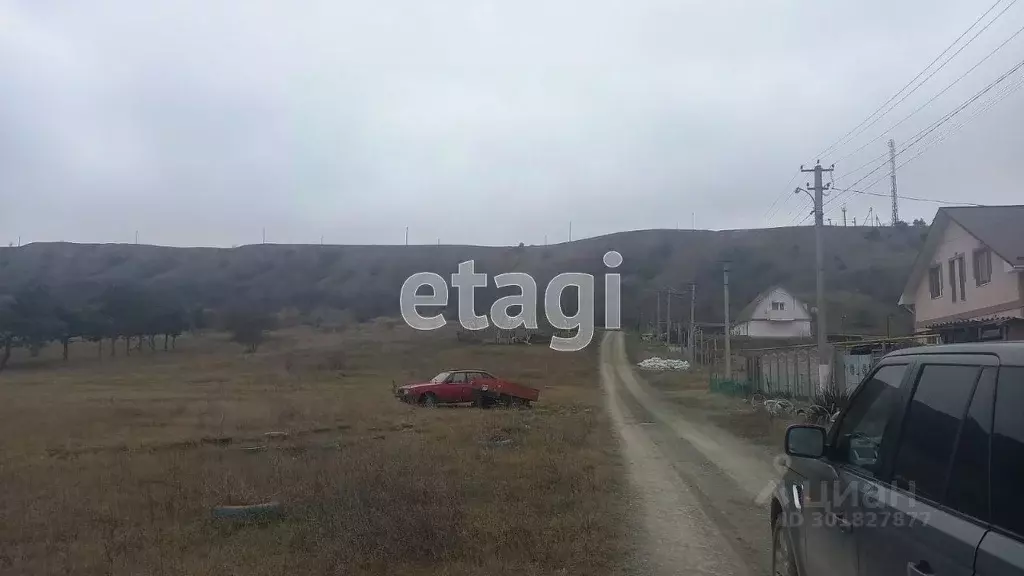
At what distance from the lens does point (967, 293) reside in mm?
26328

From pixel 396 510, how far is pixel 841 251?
96.1 m

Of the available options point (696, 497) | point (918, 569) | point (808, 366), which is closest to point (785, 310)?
point (808, 366)

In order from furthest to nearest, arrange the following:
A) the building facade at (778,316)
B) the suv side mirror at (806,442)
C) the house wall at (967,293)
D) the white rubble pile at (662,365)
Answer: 1. the building facade at (778,316)
2. the white rubble pile at (662,365)
3. the house wall at (967,293)
4. the suv side mirror at (806,442)

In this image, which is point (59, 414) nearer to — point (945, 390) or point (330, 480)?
point (330, 480)

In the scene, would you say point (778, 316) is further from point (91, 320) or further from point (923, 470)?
point (923, 470)

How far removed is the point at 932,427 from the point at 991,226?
84.3 feet

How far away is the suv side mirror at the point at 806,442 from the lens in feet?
14.7

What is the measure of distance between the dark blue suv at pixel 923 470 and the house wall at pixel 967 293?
860 inches

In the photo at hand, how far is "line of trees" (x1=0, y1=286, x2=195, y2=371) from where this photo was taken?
61594mm

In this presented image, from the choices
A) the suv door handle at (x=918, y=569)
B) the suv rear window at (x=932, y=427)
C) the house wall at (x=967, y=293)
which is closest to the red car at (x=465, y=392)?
the house wall at (x=967, y=293)

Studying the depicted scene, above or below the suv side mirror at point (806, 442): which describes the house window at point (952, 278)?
above

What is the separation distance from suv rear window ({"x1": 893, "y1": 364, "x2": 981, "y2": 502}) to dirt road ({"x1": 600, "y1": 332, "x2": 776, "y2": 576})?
3.97 meters

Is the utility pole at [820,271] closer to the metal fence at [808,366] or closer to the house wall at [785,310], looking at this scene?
the metal fence at [808,366]

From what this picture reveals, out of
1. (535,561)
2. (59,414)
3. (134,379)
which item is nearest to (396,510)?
(535,561)
